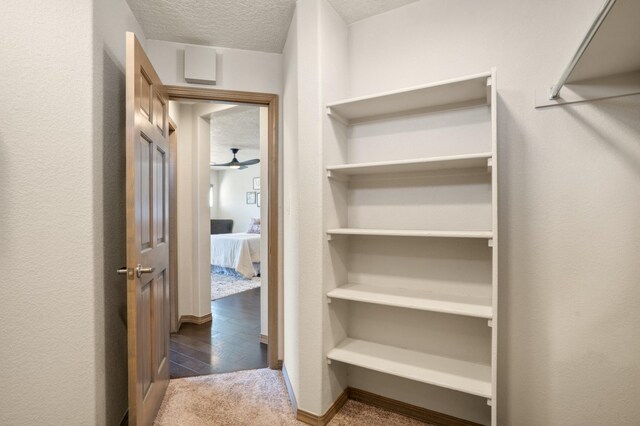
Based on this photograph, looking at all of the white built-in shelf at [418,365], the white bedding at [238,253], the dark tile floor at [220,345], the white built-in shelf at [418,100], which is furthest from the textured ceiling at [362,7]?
the white bedding at [238,253]

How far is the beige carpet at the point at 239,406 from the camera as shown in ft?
5.97

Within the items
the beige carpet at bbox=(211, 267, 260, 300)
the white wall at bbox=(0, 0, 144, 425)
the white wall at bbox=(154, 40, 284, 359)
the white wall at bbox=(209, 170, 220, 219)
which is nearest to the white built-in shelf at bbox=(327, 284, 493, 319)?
the white wall at bbox=(154, 40, 284, 359)

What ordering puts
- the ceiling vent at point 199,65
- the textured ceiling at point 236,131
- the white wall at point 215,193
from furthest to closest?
the white wall at point 215,193, the textured ceiling at point 236,131, the ceiling vent at point 199,65

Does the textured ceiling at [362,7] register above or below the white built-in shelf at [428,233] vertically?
above

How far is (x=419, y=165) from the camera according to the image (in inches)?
63.8

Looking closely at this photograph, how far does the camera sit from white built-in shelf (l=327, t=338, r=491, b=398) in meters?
1.46

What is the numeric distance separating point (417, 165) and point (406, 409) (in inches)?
58.3

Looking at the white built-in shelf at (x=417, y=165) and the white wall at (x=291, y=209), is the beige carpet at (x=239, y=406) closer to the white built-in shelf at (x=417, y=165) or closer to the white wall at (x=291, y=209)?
the white wall at (x=291, y=209)

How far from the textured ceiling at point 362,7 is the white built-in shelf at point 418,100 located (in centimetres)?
65

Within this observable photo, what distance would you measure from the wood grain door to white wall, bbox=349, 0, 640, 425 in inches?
69.2

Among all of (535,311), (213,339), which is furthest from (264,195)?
(535,311)

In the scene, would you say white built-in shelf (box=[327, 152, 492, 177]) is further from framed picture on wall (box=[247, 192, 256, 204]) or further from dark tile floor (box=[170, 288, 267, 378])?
framed picture on wall (box=[247, 192, 256, 204])

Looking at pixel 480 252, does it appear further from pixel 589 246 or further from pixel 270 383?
pixel 270 383

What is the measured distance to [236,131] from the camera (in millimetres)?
5137
